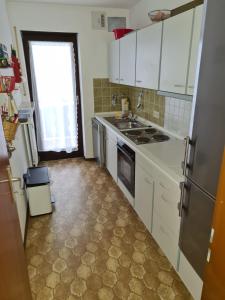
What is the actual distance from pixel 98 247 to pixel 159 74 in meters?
1.75

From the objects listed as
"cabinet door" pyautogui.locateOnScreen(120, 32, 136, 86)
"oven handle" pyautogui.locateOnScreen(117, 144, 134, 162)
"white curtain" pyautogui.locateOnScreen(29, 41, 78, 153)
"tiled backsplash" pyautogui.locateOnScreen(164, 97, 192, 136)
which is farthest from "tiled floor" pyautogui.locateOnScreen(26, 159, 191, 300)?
"cabinet door" pyautogui.locateOnScreen(120, 32, 136, 86)

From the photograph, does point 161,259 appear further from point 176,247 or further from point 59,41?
point 59,41

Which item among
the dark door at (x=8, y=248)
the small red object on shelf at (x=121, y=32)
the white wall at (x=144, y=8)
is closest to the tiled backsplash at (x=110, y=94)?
the small red object on shelf at (x=121, y=32)

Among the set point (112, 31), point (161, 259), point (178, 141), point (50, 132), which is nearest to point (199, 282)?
point (161, 259)

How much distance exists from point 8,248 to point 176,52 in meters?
1.80

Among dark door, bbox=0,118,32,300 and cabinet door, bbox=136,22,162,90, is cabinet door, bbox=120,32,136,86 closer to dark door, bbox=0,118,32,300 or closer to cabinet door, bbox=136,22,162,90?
cabinet door, bbox=136,22,162,90

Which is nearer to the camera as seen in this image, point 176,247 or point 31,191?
point 176,247

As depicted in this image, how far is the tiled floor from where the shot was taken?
1.70 metres

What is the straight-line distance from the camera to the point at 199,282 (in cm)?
147

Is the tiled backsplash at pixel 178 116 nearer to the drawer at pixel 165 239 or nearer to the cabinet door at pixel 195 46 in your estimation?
the cabinet door at pixel 195 46

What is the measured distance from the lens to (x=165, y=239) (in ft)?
6.13

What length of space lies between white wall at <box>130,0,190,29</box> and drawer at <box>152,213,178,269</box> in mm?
2096

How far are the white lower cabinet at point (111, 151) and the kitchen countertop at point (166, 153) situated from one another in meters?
0.27

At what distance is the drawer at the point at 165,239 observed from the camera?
174 cm
